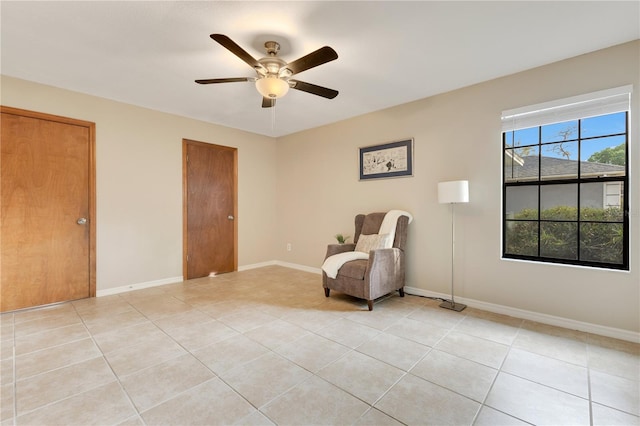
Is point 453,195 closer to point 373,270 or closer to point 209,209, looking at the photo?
point 373,270

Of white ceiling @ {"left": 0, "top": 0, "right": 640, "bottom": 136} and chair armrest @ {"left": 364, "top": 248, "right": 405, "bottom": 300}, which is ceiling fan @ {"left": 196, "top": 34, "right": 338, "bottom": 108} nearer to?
white ceiling @ {"left": 0, "top": 0, "right": 640, "bottom": 136}

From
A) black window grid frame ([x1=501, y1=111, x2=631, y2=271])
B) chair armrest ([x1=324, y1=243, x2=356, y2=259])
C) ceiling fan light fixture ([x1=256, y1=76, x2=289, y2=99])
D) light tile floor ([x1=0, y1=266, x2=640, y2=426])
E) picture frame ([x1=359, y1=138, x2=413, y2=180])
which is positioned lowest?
light tile floor ([x1=0, y1=266, x2=640, y2=426])

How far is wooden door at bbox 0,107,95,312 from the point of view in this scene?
9.87 ft

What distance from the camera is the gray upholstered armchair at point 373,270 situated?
10.1ft

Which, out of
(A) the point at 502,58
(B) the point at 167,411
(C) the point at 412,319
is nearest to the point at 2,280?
(B) the point at 167,411

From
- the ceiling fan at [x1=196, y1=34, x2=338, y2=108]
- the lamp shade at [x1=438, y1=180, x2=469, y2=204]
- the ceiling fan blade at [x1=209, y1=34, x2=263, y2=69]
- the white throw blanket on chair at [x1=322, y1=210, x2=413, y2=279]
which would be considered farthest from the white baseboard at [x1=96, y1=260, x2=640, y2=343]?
the ceiling fan blade at [x1=209, y1=34, x2=263, y2=69]

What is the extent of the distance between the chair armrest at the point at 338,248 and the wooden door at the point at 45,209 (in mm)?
2929

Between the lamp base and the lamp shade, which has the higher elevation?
the lamp shade

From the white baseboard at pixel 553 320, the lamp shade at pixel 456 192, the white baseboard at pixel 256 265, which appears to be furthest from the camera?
the white baseboard at pixel 256 265

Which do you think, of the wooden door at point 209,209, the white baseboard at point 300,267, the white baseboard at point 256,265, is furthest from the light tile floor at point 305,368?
the white baseboard at point 256,265

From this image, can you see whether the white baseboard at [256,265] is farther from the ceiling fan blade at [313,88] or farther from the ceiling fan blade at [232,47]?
the ceiling fan blade at [232,47]

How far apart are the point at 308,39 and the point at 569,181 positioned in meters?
2.74

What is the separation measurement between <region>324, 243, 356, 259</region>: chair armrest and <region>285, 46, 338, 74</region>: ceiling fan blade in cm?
216

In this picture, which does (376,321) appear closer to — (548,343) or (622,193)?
(548,343)
